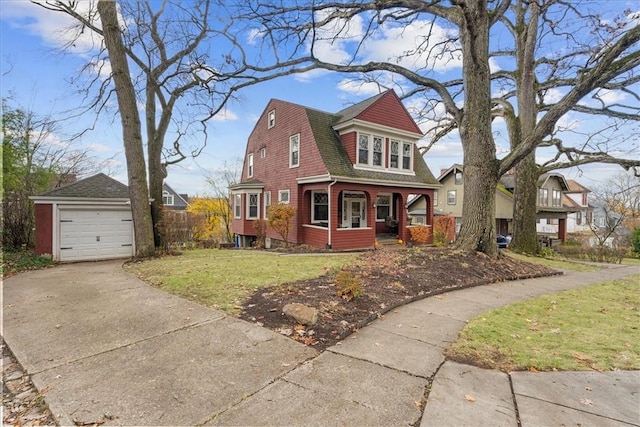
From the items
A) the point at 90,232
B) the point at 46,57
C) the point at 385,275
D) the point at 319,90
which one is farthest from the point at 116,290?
the point at 319,90

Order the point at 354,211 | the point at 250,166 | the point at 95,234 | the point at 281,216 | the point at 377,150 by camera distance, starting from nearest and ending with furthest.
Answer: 1. the point at 95,234
2. the point at 281,216
3. the point at 377,150
4. the point at 354,211
5. the point at 250,166

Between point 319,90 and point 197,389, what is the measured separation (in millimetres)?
14355

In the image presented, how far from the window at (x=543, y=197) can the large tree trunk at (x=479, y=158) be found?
977 inches

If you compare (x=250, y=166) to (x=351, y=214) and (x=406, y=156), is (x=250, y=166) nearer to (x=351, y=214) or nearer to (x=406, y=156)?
(x=351, y=214)

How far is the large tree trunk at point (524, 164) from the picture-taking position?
13844 millimetres

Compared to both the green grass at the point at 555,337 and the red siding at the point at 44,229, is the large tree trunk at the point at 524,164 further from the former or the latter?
the red siding at the point at 44,229

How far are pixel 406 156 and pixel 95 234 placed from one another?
45.8 ft

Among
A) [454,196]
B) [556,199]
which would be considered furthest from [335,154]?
[556,199]

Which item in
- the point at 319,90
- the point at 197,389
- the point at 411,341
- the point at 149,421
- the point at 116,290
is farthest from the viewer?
the point at 319,90

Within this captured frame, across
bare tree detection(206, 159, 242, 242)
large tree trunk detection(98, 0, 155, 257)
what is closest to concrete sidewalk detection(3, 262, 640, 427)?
large tree trunk detection(98, 0, 155, 257)

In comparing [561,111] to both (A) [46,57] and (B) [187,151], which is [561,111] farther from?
(A) [46,57]

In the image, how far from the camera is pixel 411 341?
388 centimetres

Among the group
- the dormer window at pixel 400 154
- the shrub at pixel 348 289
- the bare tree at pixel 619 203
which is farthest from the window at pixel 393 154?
the bare tree at pixel 619 203

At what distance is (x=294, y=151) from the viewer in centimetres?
1556
